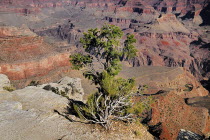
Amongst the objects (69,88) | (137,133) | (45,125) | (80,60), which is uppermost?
(80,60)

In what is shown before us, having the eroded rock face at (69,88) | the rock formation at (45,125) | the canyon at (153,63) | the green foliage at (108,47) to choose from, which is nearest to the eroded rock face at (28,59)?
the canyon at (153,63)

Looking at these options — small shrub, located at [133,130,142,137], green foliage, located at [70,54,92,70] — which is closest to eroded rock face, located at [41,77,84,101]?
green foliage, located at [70,54,92,70]

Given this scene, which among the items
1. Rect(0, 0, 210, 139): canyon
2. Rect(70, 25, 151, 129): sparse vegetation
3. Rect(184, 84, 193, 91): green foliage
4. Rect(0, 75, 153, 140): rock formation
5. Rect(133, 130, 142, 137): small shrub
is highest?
Rect(70, 25, 151, 129): sparse vegetation

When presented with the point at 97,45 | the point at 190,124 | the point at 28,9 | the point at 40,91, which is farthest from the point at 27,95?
the point at 28,9

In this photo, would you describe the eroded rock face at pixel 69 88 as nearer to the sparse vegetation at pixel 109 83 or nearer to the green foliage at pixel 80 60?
the green foliage at pixel 80 60

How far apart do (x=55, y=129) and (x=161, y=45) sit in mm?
121776

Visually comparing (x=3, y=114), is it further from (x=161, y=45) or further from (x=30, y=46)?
(x=161, y=45)

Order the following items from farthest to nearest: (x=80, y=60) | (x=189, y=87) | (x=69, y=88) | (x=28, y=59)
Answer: (x=189, y=87)
(x=28, y=59)
(x=69, y=88)
(x=80, y=60)

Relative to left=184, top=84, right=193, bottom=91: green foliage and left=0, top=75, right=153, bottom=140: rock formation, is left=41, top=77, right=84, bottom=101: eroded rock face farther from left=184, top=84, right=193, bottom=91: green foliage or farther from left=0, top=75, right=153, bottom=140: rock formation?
left=184, top=84, right=193, bottom=91: green foliage

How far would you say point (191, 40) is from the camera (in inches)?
5901

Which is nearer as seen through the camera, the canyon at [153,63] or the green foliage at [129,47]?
the green foliage at [129,47]

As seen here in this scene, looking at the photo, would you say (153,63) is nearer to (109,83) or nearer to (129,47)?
(129,47)

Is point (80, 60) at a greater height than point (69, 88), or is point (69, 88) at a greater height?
point (80, 60)

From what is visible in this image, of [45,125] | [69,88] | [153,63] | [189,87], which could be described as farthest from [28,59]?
[153,63]
